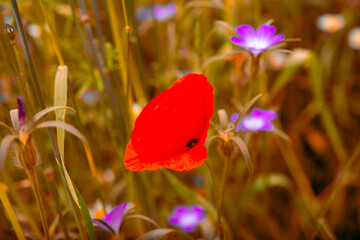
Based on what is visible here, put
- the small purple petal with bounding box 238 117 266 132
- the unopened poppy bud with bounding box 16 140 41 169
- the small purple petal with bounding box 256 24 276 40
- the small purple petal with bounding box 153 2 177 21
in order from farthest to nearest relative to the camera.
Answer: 1. the small purple petal with bounding box 153 2 177 21
2. the small purple petal with bounding box 238 117 266 132
3. the small purple petal with bounding box 256 24 276 40
4. the unopened poppy bud with bounding box 16 140 41 169

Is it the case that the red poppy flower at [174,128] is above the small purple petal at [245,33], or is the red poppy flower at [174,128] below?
below

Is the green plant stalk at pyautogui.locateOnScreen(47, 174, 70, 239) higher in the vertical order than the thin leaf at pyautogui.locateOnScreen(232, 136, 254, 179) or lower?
lower

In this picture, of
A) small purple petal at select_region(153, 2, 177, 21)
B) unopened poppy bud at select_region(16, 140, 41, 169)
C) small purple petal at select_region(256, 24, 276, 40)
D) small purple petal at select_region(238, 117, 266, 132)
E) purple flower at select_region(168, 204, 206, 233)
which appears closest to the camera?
unopened poppy bud at select_region(16, 140, 41, 169)

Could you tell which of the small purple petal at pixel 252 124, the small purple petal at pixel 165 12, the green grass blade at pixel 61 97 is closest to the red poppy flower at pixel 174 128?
the green grass blade at pixel 61 97

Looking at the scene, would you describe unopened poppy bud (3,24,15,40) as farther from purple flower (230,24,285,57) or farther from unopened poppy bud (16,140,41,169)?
purple flower (230,24,285,57)

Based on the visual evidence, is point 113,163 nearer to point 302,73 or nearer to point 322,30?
point 302,73

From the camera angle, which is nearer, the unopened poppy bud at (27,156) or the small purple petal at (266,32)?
the unopened poppy bud at (27,156)

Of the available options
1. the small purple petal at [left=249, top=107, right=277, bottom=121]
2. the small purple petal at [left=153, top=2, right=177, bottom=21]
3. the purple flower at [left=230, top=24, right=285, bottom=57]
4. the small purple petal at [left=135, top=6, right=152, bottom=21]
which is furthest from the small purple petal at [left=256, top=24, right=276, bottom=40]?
the small purple petal at [left=135, top=6, right=152, bottom=21]

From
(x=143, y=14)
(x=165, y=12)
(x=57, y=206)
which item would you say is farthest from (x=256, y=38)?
(x=143, y=14)

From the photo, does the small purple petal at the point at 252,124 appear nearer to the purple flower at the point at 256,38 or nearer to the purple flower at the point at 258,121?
the purple flower at the point at 258,121
